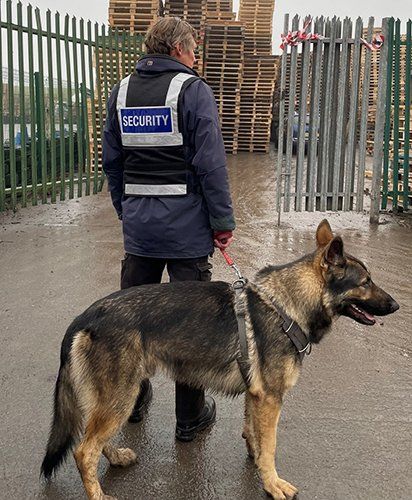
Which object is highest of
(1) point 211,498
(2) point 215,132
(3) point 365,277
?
(2) point 215,132

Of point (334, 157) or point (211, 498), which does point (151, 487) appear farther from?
point (334, 157)

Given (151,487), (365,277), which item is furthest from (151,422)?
(365,277)

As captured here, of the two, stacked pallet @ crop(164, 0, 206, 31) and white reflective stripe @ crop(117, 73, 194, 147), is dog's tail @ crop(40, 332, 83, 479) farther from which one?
stacked pallet @ crop(164, 0, 206, 31)

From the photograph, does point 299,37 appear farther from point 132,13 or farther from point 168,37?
point 132,13

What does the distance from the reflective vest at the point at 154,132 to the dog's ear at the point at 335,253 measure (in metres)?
0.96

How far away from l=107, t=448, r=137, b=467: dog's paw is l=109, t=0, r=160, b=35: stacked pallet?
543 inches

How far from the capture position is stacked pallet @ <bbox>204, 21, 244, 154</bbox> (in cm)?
1788

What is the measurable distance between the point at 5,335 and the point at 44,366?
0.74 m

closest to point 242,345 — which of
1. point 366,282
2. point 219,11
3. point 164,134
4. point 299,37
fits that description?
point 366,282

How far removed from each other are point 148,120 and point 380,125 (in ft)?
21.4

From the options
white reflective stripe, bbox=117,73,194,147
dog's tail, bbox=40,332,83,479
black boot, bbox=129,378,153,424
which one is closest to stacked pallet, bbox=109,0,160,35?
white reflective stripe, bbox=117,73,194,147

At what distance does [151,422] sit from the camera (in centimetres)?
389

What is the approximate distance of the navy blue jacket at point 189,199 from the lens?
3.44m

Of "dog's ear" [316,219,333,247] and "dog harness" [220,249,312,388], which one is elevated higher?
"dog's ear" [316,219,333,247]
